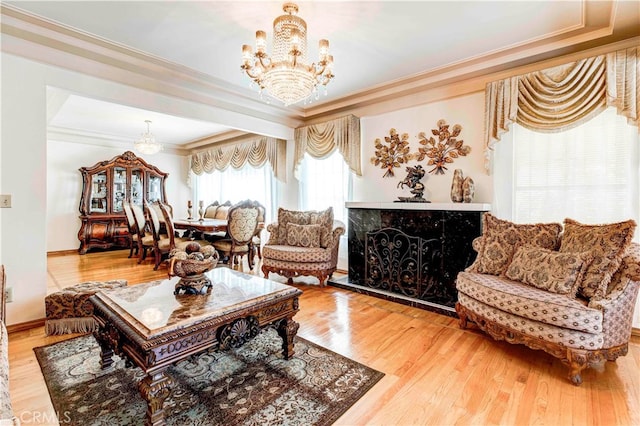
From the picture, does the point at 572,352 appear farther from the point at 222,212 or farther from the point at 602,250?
the point at 222,212

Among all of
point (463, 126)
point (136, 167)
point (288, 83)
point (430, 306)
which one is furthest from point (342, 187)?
point (136, 167)

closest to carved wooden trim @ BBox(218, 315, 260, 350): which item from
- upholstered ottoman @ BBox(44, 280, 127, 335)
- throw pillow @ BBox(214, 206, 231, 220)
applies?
upholstered ottoman @ BBox(44, 280, 127, 335)

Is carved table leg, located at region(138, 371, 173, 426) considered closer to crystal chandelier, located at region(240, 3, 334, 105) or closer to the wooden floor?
the wooden floor

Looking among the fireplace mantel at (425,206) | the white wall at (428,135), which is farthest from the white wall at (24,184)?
the white wall at (428,135)

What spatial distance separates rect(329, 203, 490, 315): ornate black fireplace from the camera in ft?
10.2

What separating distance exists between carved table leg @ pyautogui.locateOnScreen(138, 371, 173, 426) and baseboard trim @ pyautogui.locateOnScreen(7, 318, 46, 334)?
208 cm

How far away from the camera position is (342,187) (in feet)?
15.8

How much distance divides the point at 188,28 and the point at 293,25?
102 centimetres

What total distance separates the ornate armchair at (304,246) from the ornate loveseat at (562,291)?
1.74 meters

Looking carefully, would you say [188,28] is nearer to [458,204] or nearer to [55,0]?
[55,0]

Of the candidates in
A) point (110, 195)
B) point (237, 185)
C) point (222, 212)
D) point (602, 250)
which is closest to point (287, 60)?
point (602, 250)

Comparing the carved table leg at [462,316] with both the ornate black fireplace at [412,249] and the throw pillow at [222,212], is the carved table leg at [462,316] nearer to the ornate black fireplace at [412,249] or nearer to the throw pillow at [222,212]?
the ornate black fireplace at [412,249]

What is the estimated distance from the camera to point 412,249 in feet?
11.2

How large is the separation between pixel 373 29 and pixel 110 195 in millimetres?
6332
